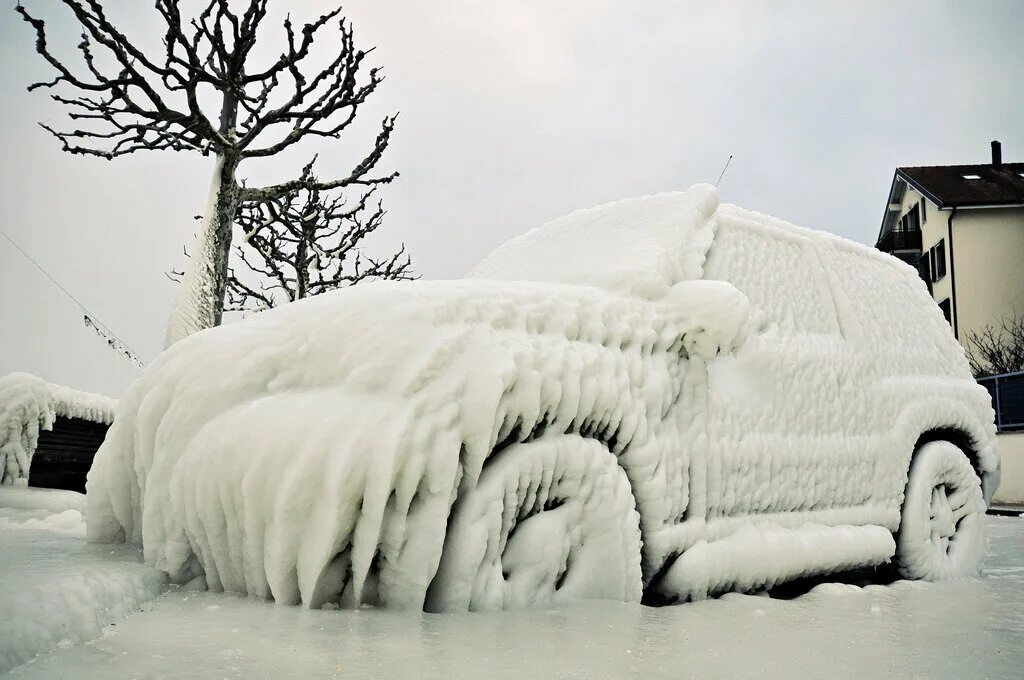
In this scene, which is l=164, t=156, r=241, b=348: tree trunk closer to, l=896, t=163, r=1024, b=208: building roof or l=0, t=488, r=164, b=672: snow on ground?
l=0, t=488, r=164, b=672: snow on ground

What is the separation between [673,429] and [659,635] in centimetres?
83

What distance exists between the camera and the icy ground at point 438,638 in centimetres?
138

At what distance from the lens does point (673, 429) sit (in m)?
2.56

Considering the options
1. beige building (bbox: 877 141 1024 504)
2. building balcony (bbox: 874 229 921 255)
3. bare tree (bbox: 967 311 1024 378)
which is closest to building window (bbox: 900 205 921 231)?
building balcony (bbox: 874 229 921 255)

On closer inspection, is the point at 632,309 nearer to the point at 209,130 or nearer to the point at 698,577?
the point at 698,577

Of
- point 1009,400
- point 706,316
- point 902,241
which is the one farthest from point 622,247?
point 902,241

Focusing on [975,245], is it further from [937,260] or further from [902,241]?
[902,241]

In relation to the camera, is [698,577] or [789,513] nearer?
[698,577]

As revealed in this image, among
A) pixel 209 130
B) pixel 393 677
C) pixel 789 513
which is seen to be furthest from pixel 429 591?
pixel 209 130

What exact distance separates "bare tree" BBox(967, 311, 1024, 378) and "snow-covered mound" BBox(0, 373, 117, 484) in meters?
21.5

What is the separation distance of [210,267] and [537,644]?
758 cm

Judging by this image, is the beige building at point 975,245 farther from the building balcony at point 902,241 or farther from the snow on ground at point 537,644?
the snow on ground at point 537,644

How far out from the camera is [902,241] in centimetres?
2538

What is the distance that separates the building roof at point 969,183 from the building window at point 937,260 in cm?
135
